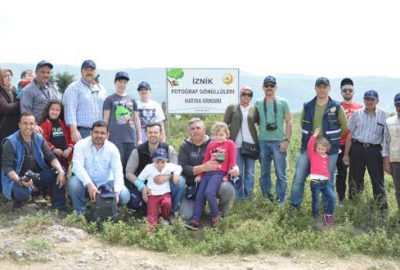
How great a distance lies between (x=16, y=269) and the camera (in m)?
5.23

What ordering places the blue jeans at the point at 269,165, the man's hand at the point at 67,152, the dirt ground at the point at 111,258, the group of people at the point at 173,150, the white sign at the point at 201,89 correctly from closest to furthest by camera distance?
the dirt ground at the point at 111,258 → the group of people at the point at 173,150 → the man's hand at the point at 67,152 → the blue jeans at the point at 269,165 → the white sign at the point at 201,89

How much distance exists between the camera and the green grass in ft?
19.9

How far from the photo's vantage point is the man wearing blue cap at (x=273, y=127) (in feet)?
25.1

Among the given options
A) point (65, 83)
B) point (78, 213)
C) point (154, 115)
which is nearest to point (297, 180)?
point (154, 115)

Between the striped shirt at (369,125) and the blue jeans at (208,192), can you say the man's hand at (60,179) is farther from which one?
the striped shirt at (369,125)

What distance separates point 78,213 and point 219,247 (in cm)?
210

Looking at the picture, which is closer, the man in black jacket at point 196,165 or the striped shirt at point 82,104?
the man in black jacket at point 196,165

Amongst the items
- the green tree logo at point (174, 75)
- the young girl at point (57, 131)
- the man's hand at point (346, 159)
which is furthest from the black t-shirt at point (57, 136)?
the man's hand at point (346, 159)

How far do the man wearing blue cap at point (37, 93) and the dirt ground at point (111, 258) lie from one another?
78.4 inches

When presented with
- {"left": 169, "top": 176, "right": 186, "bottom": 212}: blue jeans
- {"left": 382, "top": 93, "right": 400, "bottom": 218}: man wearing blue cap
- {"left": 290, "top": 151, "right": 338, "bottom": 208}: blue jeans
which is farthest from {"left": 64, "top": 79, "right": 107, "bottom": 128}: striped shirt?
{"left": 382, "top": 93, "right": 400, "bottom": 218}: man wearing blue cap

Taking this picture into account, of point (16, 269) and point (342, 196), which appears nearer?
point (16, 269)

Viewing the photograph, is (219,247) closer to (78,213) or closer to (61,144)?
(78,213)

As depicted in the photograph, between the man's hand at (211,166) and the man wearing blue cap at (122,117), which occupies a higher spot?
the man wearing blue cap at (122,117)

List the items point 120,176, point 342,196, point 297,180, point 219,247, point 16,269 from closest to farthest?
point 16,269, point 219,247, point 120,176, point 297,180, point 342,196
